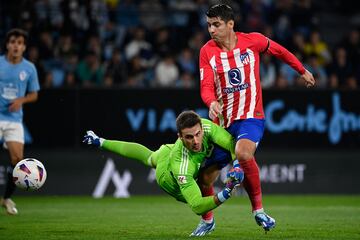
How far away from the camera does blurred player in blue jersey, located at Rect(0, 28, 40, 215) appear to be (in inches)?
493

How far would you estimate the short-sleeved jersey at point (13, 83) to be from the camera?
12.6m

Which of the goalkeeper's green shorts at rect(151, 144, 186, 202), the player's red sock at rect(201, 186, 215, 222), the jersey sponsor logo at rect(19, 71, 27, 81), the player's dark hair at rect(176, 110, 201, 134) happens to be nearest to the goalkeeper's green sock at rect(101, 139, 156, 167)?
the goalkeeper's green shorts at rect(151, 144, 186, 202)

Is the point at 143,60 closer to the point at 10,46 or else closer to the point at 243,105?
the point at 10,46

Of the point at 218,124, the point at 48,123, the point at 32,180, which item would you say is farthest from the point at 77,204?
the point at 218,124

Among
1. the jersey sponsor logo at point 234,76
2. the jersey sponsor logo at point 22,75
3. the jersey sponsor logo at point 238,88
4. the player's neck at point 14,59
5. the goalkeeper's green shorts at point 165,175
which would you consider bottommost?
the goalkeeper's green shorts at point 165,175

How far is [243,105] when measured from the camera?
959cm

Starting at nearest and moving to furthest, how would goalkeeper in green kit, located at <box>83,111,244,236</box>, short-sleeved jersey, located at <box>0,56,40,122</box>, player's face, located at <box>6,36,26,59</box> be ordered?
goalkeeper in green kit, located at <box>83,111,244,236</box> → player's face, located at <box>6,36,26,59</box> → short-sleeved jersey, located at <box>0,56,40,122</box>

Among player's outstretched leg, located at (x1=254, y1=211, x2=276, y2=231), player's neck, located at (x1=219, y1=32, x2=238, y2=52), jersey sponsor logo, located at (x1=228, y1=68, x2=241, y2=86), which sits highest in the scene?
player's neck, located at (x1=219, y1=32, x2=238, y2=52)

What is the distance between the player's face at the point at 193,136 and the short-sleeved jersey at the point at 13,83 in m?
4.61

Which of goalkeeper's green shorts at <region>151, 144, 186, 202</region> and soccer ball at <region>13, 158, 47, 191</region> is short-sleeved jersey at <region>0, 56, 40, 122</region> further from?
goalkeeper's green shorts at <region>151, 144, 186, 202</region>

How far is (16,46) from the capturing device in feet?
41.2

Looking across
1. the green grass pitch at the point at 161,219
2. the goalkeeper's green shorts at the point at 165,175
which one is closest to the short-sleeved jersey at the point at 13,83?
the green grass pitch at the point at 161,219

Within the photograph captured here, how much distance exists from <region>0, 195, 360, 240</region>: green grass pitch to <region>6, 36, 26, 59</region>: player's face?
2.41m

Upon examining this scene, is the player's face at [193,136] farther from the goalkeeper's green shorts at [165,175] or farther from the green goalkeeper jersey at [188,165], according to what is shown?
the goalkeeper's green shorts at [165,175]
